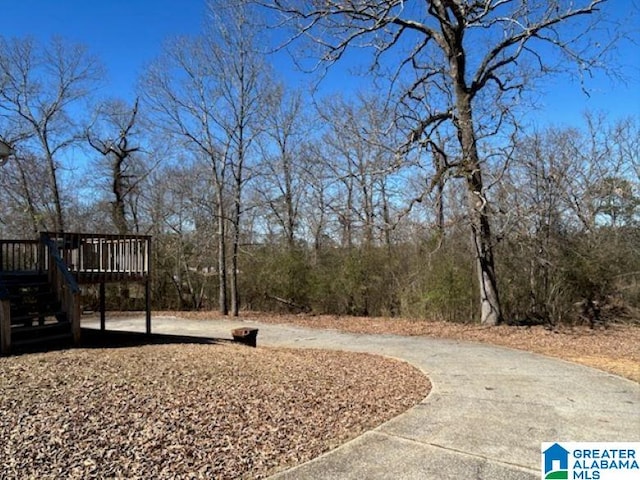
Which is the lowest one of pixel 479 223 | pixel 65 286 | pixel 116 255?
pixel 65 286

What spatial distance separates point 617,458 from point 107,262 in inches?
371

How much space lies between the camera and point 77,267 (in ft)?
30.2

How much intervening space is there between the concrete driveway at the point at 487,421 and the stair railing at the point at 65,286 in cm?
504

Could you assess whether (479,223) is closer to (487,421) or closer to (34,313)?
(487,421)

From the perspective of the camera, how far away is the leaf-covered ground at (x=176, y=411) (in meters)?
3.14

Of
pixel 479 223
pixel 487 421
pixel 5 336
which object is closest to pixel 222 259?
pixel 479 223

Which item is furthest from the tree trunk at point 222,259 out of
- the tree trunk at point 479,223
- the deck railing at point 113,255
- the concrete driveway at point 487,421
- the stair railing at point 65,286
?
the concrete driveway at point 487,421

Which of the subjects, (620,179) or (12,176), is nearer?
(620,179)

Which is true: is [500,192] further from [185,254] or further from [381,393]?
[185,254]

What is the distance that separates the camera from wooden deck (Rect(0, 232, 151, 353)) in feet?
23.9

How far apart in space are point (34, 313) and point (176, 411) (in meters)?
5.23

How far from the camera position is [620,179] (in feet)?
44.9

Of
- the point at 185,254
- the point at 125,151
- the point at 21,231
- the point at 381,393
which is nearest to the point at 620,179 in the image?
the point at 381,393

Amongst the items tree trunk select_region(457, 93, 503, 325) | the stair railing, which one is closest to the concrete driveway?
tree trunk select_region(457, 93, 503, 325)
